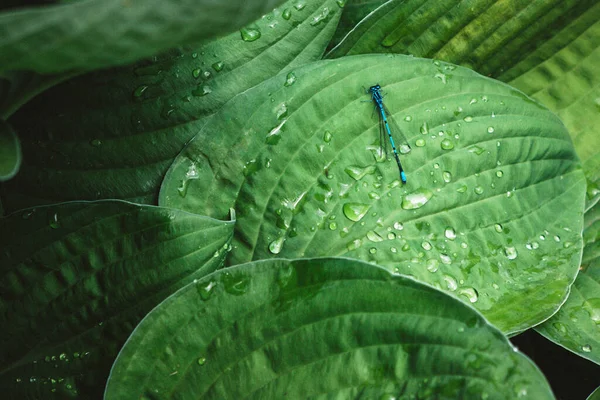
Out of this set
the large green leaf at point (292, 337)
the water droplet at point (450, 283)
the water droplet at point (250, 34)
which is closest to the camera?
the large green leaf at point (292, 337)

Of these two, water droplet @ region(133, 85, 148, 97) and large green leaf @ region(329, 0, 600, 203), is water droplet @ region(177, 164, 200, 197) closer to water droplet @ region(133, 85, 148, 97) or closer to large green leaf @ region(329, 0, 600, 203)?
water droplet @ region(133, 85, 148, 97)

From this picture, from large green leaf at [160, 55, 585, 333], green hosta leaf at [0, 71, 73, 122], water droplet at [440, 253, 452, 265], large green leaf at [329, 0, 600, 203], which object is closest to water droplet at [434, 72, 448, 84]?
large green leaf at [160, 55, 585, 333]

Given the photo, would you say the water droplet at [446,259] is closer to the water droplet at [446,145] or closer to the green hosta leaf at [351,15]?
the water droplet at [446,145]

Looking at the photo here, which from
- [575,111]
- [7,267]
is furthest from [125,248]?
[575,111]

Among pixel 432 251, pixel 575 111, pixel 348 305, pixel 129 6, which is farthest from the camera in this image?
pixel 575 111

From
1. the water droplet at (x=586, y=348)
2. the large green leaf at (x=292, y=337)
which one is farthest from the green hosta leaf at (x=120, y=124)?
the water droplet at (x=586, y=348)

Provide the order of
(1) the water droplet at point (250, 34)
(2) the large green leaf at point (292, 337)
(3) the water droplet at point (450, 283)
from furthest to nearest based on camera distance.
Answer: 1. (1) the water droplet at point (250, 34)
2. (3) the water droplet at point (450, 283)
3. (2) the large green leaf at point (292, 337)

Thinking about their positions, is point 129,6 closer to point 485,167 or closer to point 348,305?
point 348,305

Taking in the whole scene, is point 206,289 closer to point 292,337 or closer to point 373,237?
point 292,337
